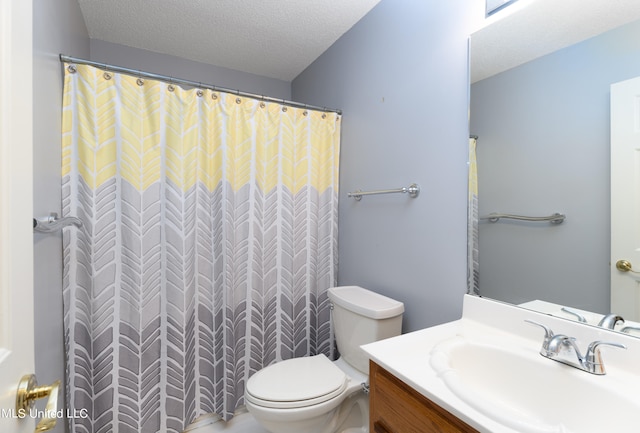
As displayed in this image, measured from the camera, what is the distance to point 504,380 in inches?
34.7

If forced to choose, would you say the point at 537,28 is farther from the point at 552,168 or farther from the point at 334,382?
the point at 334,382

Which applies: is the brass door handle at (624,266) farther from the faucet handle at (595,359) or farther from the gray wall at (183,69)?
the gray wall at (183,69)

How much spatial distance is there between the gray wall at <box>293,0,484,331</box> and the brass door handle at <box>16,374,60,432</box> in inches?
49.7

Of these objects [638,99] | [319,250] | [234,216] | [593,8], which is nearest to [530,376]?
[638,99]

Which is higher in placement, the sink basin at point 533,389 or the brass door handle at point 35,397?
the brass door handle at point 35,397

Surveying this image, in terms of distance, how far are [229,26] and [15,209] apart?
1.80m

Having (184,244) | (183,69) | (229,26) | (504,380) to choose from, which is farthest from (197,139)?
(504,380)

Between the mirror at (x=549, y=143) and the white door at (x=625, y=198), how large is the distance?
0.02 m

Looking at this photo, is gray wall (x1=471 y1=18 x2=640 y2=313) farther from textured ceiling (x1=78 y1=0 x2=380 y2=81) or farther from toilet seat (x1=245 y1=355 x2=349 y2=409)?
textured ceiling (x1=78 y1=0 x2=380 y2=81)

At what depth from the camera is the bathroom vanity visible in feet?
2.15

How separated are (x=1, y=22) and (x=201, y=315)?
143 centimetres

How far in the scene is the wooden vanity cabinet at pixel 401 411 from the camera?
69 centimetres

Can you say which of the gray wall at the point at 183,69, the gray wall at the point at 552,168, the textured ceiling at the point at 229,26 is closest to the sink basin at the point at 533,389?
the gray wall at the point at 552,168

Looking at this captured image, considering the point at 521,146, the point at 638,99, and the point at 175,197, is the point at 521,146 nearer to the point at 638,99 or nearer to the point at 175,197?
the point at 638,99
